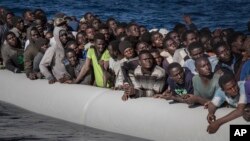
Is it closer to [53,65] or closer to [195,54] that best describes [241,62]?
[195,54]

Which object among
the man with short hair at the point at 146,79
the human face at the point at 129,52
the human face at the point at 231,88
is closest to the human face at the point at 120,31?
the human face at the point at 129,52

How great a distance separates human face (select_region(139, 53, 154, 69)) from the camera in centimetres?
648

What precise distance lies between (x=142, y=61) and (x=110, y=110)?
2.96ft

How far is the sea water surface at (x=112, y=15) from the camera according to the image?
7137 mm

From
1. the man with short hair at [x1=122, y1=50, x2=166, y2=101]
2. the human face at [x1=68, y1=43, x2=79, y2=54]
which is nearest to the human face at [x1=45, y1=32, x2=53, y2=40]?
the human face at [x1=68, y1=43, x2=79, y2=54]

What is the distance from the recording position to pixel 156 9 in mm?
37094

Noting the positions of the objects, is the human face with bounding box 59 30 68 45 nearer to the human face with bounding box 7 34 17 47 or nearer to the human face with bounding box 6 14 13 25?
the human face with bounding box 7 34 17 47

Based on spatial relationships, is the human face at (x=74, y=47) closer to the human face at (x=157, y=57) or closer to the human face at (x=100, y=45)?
the human face at (x=100, y=45)

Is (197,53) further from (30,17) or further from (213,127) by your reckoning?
(30,17)

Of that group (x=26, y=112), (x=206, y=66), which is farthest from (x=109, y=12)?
(x=206, y=66)

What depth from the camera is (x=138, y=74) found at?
6.68 metres

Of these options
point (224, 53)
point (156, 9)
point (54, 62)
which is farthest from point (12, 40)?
point (156, 9)

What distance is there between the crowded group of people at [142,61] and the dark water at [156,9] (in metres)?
18.7

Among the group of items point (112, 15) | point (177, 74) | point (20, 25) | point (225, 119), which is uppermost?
point (112, 15)
